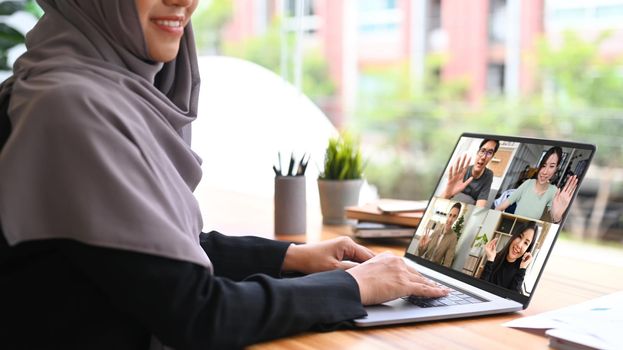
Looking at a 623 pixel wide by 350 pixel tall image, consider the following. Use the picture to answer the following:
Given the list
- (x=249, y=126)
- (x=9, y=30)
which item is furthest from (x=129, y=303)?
(x=9, y=30)

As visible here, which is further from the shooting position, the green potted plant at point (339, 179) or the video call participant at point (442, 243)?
the green potted plant at point (339, 179)

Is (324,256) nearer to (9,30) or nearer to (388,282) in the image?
(388,282)

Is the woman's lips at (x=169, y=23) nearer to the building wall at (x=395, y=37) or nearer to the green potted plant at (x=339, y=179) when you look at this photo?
the green potted plant at (x=339, y=179)

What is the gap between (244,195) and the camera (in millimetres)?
2316

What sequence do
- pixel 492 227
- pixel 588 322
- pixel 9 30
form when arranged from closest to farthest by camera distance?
pixel 588 322 → pixel 492 227 → pixel 9 30

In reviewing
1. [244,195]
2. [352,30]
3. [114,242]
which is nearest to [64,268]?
[114,242]

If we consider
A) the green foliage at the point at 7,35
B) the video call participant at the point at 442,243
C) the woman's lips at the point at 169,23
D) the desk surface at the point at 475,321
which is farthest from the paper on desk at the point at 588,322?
the green foliage at the point at 7,35

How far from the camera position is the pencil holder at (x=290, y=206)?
174 cm

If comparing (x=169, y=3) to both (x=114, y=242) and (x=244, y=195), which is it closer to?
(x=114, y=242)

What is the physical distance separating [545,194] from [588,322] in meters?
0.23

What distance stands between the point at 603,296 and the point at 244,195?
4.25 ft

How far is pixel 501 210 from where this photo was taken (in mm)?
1262

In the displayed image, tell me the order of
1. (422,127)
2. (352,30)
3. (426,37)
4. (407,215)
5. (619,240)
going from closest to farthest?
(407,215) → (619,240) → (422,127) → (426,37) → (352,30)

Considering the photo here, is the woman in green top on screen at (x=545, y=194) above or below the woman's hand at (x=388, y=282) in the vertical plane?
above
